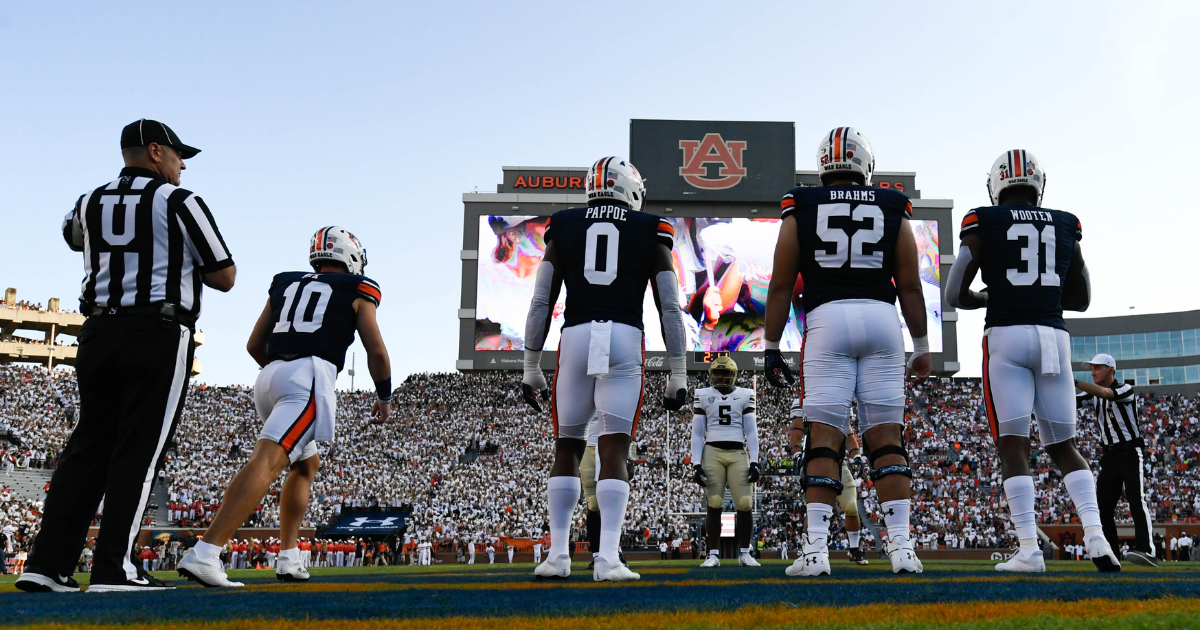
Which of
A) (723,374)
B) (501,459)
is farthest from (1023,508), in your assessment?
(501,459)

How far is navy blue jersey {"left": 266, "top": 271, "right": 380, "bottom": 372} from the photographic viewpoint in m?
5.75

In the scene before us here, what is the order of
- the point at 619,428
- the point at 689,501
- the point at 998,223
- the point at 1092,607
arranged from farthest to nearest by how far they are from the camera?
the point at 689,501
the point at 998,223
the point at 619,428
the point at 1092,607

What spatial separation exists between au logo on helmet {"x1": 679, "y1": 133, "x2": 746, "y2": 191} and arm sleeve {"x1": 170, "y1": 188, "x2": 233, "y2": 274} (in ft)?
123

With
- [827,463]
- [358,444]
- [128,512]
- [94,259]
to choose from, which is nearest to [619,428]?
[827,463]

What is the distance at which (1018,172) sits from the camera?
5957 mm

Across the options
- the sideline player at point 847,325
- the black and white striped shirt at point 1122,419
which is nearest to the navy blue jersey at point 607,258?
the sideline player at point 847,325

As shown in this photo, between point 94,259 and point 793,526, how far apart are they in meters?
25.4

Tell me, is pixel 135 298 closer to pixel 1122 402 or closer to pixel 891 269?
pixel 891 269

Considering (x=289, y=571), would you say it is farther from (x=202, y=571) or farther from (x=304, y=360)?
(x=304, y=360)

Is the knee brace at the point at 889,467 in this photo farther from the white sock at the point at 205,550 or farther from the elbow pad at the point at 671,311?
the white sock at the point at 205,550

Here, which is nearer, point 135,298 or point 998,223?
point 135,298

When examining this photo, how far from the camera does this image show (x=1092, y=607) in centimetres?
293

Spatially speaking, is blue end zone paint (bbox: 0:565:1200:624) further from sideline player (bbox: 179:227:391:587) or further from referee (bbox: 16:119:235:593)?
sideline player (bbox: 179:227:391:587)

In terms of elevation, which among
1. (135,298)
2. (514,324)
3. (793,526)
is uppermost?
(514,324)
